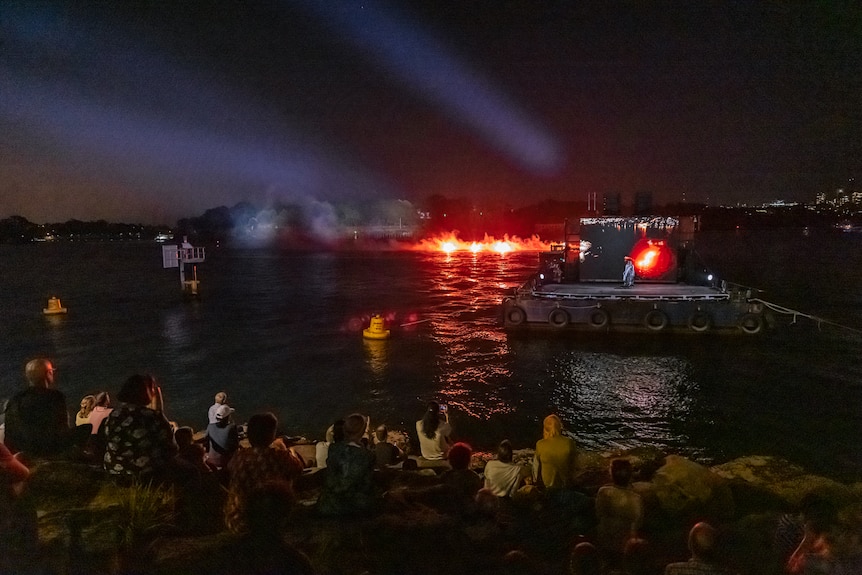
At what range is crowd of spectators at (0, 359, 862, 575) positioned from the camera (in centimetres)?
421

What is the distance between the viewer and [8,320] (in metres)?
41.7

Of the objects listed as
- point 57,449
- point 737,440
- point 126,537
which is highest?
point 57,449

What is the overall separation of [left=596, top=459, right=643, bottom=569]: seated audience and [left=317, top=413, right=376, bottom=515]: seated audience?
2394mm

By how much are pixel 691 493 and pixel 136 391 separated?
628 centimetres

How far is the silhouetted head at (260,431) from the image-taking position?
526 cm

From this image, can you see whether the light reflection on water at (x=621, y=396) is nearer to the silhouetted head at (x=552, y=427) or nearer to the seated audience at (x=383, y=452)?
the seated audience at (x=383, y=452)

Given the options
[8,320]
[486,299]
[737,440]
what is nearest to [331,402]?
[737,440]

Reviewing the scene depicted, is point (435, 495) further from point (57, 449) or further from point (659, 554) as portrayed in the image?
point (57, 449)

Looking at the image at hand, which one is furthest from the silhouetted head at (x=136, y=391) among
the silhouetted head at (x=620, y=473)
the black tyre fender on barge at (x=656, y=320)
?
the black tyre fender on barge at (x=656, y=320)

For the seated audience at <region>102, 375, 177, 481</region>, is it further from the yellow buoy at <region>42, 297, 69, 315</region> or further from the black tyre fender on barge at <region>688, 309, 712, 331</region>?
the yellow buoy at <region>42, 297, 69, 315</region>

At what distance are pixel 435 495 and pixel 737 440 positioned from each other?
483 inches

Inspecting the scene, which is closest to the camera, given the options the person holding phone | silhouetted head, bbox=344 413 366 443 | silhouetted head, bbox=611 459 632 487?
silhouetted head, bbox=611 459 632 487

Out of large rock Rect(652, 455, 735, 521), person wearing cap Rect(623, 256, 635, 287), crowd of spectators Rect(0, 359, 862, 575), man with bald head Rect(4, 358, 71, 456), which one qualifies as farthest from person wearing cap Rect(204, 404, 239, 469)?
person wearing cap Rect(623, 256, 635, 287)

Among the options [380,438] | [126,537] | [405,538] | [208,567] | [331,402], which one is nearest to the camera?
[208,567]
